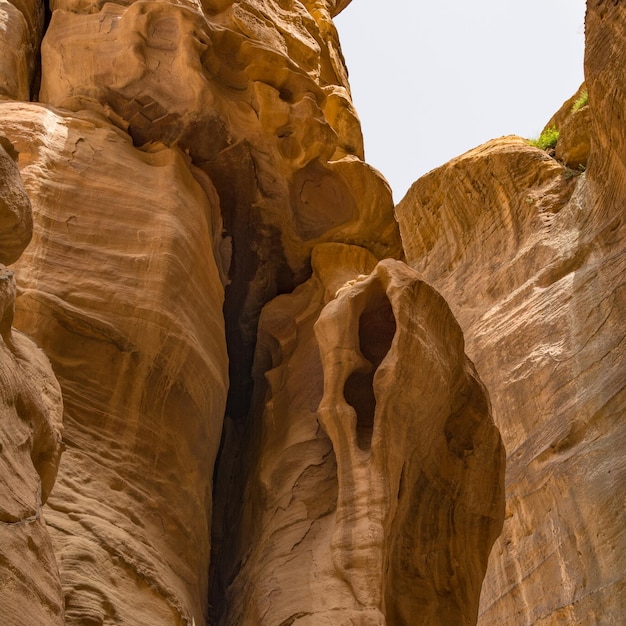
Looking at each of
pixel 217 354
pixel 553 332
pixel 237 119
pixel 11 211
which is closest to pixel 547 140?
pixel 553 332

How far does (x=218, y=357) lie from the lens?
26.7 ft

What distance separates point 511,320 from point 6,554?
1359 centimetres

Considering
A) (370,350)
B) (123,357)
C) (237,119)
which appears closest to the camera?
(123,357)

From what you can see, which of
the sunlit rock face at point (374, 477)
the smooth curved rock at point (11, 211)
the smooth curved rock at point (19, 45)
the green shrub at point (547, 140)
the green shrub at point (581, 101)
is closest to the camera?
the smooth curved rock at point (11, 211)

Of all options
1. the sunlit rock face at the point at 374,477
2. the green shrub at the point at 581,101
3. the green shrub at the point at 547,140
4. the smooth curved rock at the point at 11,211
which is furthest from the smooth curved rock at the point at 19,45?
the green shrub at the point at 547,140

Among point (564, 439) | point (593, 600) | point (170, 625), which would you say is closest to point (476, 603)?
point (170, 625)

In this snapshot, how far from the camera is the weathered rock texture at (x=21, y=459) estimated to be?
4074mm

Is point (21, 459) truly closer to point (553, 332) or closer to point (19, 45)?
point (19, 45)

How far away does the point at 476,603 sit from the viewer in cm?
754

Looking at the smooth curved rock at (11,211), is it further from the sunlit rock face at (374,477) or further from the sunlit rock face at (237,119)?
the sunlit rock face at (237,119)

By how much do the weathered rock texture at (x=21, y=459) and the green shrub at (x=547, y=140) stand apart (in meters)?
16.5

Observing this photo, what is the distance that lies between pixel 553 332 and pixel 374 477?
9.43 metres

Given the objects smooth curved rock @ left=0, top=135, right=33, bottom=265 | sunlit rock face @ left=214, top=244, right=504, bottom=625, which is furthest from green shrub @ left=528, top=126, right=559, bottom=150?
smooth curved rock @ left=0, top=135, right=33, bottom=265

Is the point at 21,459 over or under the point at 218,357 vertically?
under
